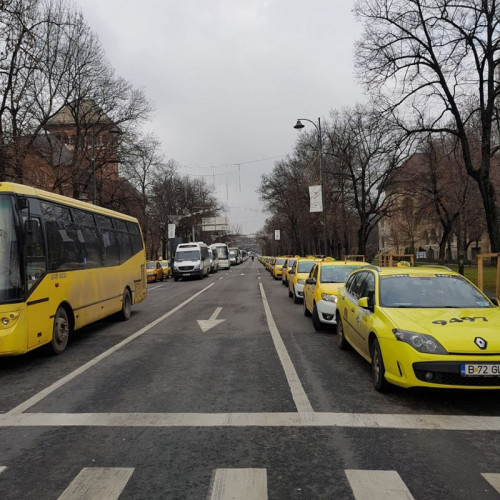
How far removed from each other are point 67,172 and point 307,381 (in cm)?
2403

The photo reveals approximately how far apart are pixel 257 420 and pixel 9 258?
4.56m

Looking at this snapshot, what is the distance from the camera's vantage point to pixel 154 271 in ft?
117

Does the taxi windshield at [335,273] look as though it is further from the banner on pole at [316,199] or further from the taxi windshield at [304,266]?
the banner on pole at [316,199]

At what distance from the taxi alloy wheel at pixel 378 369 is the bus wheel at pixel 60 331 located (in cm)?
534

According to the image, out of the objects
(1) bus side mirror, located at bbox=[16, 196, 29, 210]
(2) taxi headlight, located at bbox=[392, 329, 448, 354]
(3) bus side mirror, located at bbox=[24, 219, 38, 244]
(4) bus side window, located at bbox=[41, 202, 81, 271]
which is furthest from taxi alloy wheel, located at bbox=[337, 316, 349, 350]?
(1) bus side mirror, located at bbox=[16, 196, 29, 210]

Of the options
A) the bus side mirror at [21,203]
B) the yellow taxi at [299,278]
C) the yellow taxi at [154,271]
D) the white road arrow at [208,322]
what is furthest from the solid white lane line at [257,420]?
the yellow taxi at [154,271]

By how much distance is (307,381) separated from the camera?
6203 mm

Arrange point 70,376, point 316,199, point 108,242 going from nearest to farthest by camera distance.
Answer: point 70,376
point 108,242
point 316,199

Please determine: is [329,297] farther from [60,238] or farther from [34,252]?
[34,252]

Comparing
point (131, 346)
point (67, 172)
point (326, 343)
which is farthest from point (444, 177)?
point (131, 346)

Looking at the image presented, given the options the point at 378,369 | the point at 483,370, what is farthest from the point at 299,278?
the point at 483,370

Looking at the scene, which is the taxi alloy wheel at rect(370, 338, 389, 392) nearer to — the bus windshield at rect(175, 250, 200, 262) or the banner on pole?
the banner on pole

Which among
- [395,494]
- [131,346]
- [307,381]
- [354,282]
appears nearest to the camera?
[395,494]

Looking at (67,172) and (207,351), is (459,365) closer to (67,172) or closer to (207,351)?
(207,351)
